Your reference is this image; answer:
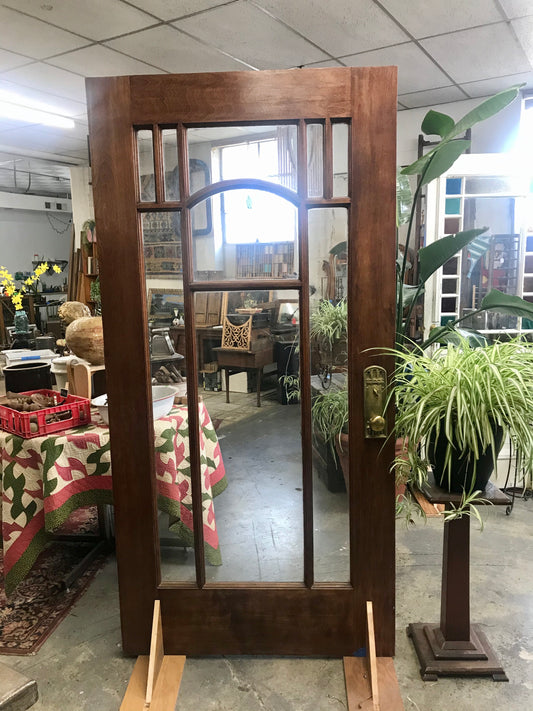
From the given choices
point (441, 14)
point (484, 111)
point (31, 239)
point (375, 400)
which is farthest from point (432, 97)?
point (31, 239)

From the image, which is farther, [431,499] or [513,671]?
[513,671]

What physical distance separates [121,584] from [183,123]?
57.2 inches

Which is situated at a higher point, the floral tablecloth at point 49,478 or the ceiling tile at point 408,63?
the ceiling tile at point 408,63

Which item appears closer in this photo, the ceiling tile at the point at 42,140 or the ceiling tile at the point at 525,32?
the ceiling tile at the point at 525,32

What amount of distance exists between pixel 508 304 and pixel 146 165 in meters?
1.34

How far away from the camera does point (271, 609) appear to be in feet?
5.83

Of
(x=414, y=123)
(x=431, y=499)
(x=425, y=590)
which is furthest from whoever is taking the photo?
(x=414, y=123)

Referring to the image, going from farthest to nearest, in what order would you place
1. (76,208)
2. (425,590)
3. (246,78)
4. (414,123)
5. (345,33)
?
(76,208), (414,123), (345,33), (425,590), (246,78)

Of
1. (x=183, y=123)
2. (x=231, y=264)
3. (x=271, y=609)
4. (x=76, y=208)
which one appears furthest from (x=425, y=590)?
(x=76, y=208)

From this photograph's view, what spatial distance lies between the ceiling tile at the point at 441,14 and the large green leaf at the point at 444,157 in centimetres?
157

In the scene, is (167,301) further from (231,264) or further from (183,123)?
(183,123)

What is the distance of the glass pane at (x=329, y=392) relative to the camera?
1.61m

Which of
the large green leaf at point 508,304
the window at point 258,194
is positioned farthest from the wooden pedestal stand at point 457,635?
the window at point 258,194

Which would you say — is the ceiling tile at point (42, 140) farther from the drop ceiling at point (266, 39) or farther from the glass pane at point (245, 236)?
the glass pane at point (245, 236)
